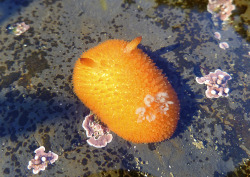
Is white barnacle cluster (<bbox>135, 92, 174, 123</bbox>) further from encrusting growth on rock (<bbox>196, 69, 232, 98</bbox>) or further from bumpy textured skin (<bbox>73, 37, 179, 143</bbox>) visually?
encrusting growth on rock (<bbox>196, 69, 232, 98</bbox>)

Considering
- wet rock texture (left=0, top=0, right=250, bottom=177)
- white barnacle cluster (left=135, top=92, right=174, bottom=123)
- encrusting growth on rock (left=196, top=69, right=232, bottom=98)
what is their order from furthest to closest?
encrusting growth on rock (left=196, top=69, right=232, bottom=98) < wet rock texture (left=0, top=0, right=250, bottom=177) < white barnacle cluster (left=135, top=92, right=174, bottom=123)

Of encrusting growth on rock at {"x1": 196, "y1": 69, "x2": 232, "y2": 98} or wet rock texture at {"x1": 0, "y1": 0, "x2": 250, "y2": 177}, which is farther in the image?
encrusting growth on rock at {"x1": 196, "y1": 69, "x2": 232, "y2": 98}

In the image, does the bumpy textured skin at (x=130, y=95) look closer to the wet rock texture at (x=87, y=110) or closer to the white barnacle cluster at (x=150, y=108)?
the white barnacle cluster at (x=150, y=108)

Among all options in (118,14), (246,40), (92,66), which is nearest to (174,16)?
(118,14)

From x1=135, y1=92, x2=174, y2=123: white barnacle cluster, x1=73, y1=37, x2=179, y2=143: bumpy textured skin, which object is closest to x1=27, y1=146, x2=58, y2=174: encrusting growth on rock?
x1=73, y1=37, x2=179, y2=143: bumpy textured skin

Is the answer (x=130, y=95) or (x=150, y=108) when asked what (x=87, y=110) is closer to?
(x=130, y=95)

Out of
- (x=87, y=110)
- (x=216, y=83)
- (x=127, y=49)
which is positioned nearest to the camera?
(x=127, y=49)

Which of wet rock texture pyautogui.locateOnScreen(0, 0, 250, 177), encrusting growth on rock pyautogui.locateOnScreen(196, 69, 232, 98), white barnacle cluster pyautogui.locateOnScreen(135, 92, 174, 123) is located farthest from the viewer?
encrusting growth on rock pyautogui.locateOnScreen(196, 69, 232, 98)

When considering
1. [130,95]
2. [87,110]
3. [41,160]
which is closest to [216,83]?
[130,95]
